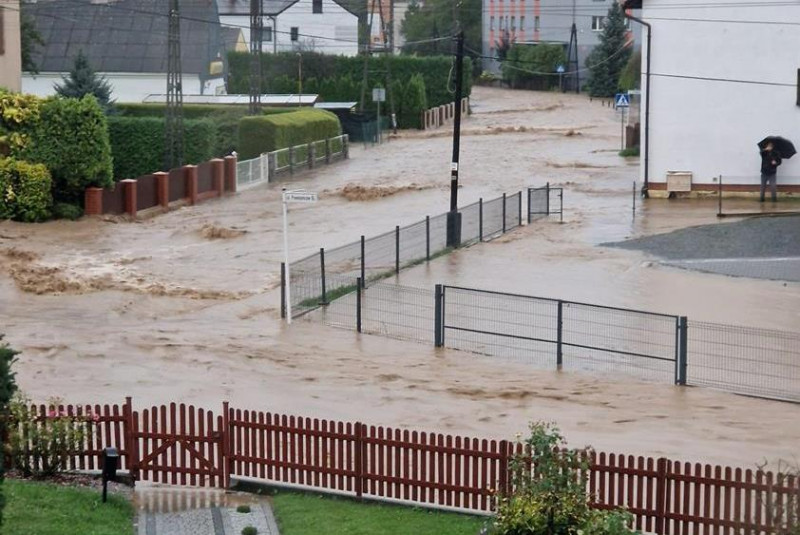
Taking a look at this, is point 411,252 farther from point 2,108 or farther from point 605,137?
point 605,137

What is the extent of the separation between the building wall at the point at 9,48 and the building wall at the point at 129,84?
2263 centimetres

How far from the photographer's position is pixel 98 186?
4231cm

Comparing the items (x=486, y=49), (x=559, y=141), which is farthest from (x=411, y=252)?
(x=486, y=49)

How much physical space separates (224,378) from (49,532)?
A: 9.49 meters

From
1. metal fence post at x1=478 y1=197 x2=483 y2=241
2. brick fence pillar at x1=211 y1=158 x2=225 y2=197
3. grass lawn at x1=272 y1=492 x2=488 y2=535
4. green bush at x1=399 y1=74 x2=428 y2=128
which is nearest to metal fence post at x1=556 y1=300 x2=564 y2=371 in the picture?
grass lawn at x1=272 y1=492 x2=488 y2=535

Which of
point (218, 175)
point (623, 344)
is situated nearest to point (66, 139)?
point (218, 175)

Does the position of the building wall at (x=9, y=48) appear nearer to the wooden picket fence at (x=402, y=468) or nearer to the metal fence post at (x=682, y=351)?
the metal fence post at (x=682, y=351)

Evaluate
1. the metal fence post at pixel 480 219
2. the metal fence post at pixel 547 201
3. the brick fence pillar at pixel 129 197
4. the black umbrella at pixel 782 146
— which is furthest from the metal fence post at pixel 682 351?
the brick fence pillar at pixel 129 197

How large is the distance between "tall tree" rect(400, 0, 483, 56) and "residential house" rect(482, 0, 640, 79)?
240 centimetres

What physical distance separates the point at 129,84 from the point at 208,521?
206 feet

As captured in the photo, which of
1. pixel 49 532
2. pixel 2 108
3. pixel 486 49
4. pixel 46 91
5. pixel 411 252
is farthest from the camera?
pixel 486 49

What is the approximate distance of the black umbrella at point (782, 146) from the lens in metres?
43.7

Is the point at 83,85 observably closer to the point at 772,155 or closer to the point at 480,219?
the point at 480,219

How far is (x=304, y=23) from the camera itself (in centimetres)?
10431
